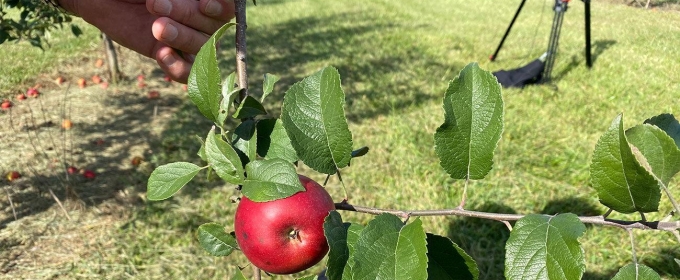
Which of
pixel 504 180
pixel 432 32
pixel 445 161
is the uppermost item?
pixel 445 161

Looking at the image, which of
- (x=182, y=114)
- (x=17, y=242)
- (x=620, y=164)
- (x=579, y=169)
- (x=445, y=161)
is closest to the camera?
(x=620, y=164)

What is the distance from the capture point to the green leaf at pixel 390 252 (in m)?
0.44

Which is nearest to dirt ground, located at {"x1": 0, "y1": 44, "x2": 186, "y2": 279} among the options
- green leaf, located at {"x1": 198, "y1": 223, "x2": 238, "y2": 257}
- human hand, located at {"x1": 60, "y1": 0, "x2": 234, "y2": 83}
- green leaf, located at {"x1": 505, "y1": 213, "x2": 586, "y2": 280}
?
human hand, located at {"x1": 60, "y1": 0, "x2": 234, "y2": 83}

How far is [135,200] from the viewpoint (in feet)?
7.46

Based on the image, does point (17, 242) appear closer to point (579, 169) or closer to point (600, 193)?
point (600, 193)

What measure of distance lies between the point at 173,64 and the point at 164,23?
6.0 inches

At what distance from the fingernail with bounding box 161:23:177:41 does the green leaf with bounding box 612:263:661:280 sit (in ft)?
2.58

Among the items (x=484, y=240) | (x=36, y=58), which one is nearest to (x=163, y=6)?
(x=484, y=240)

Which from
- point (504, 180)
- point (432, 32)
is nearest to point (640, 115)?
point (504, 180)

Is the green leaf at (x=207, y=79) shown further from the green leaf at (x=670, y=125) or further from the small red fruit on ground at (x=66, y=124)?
the small red fruit on ground at (x=66, y=124)

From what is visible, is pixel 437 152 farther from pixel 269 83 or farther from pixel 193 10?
pixel 193 10

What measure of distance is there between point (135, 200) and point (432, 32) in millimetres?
4056

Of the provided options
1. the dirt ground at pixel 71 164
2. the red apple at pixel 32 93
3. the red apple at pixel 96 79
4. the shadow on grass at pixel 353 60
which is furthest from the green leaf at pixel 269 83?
the red apple at pixel 96 79

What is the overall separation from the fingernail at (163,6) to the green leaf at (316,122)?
43 cm
